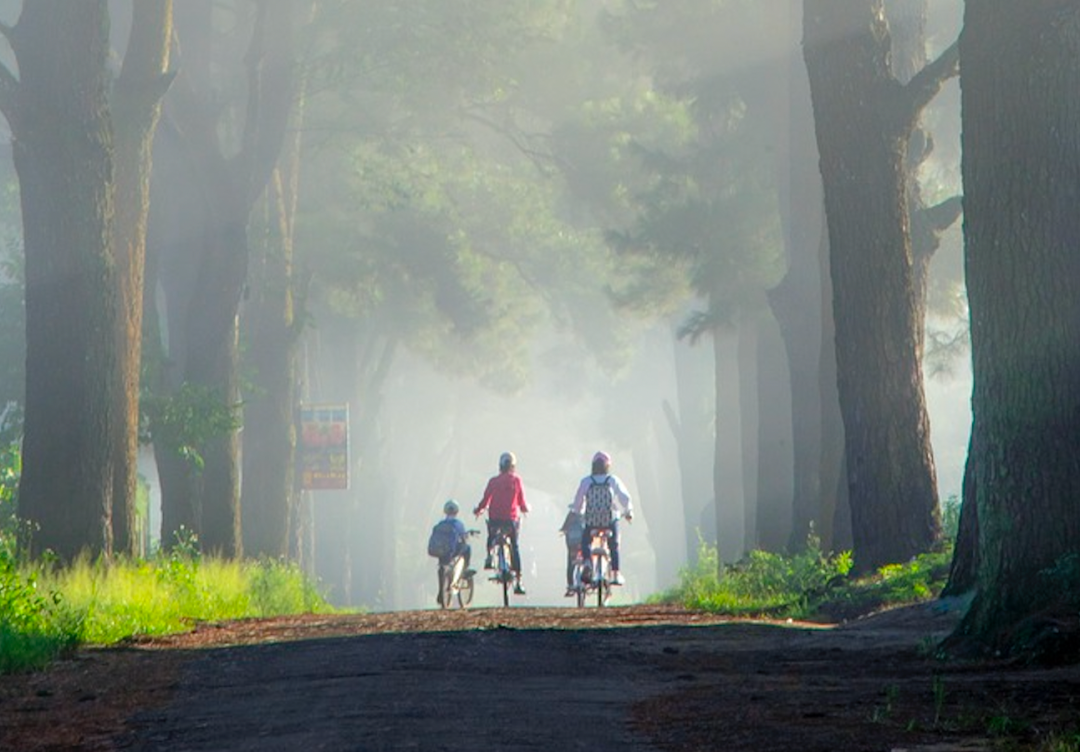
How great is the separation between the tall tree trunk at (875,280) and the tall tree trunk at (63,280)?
6439 mm

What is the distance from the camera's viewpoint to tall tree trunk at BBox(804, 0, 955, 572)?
19.2 meters

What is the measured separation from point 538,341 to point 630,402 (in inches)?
300

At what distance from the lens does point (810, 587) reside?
66.9 ft

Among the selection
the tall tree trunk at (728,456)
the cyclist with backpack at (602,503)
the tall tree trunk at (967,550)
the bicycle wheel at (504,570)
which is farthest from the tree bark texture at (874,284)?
the tall tree trunk at (728,456)

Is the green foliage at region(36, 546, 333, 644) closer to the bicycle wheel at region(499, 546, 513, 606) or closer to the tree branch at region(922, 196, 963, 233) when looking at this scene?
the bicycle wheel at region(499, 546, 513, 606)

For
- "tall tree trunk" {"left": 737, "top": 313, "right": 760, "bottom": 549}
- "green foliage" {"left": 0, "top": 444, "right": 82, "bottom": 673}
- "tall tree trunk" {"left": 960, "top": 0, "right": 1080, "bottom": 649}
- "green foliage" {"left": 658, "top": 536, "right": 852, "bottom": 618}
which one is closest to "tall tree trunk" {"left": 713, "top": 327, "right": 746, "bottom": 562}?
"tall tree trunk" {"left": 737, "top": 313, "right": 760, "bottom": 549}

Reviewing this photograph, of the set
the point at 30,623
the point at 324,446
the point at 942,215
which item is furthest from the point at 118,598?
the point at 324,446

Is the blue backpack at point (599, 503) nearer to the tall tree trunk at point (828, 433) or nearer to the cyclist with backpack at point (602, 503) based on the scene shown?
the cyclist with backpack at point (602, 503)

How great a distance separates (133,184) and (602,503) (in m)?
6.74

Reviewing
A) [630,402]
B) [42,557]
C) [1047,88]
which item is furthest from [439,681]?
[630,402]

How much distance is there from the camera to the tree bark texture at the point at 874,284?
1922 cm

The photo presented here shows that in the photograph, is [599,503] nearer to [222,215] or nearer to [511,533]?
[511,533]

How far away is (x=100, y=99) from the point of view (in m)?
17.9

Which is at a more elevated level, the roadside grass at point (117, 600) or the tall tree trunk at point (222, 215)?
the tall tree trunk at point (222, 215)
